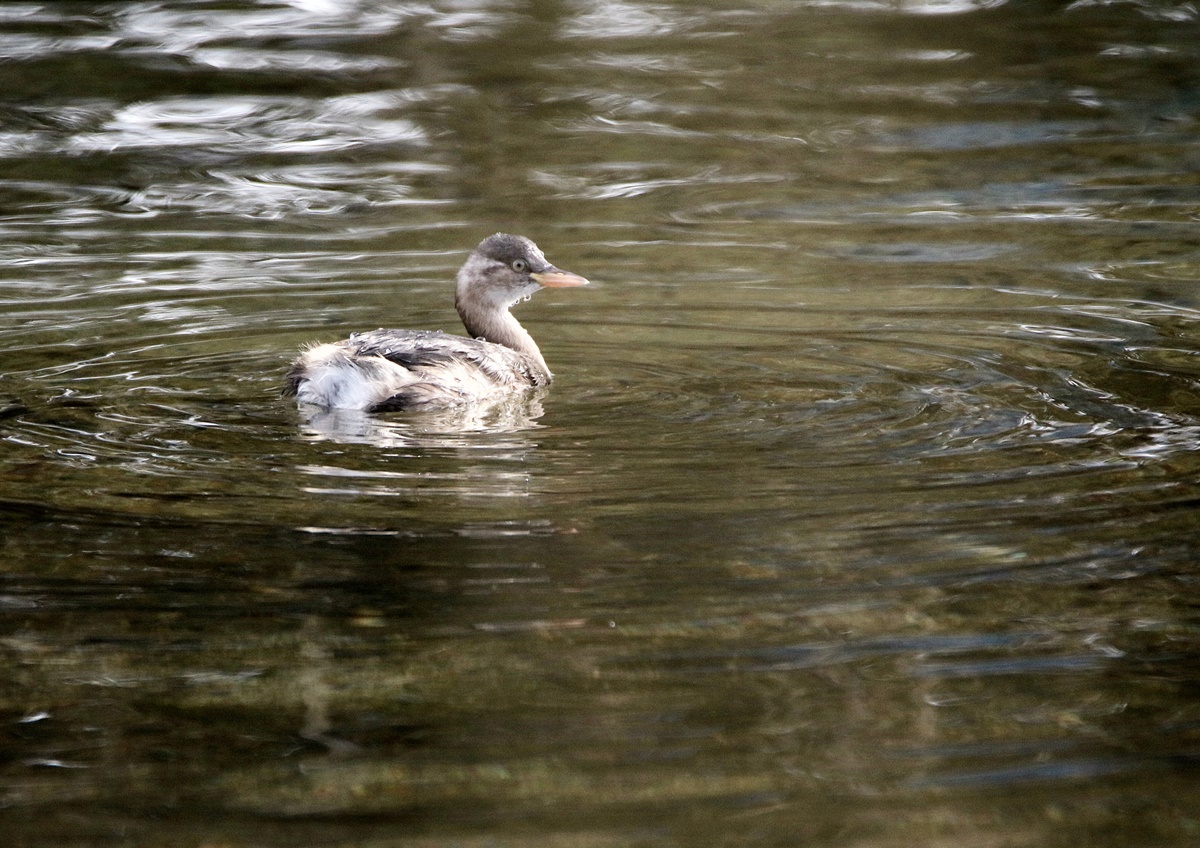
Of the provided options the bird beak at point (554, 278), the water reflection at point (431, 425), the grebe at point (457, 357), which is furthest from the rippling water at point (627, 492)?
the bird beak at point (554, 278)

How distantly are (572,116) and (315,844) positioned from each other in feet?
33.8

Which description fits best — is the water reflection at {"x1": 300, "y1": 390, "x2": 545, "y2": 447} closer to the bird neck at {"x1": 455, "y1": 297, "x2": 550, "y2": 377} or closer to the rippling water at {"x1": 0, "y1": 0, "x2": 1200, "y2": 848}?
the rippling water at {"x1": 0, "y1": 0, "x2": 1200, "y2": 848}

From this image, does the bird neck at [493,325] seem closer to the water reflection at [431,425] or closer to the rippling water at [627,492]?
the rippling water at [627,492]

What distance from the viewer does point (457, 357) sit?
7266 mm

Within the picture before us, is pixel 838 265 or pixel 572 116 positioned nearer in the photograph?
pixel 838 265

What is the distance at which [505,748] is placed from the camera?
13.0ft

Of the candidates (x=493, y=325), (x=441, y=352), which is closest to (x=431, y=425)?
(x=441, y=352)

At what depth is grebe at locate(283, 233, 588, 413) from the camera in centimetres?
690

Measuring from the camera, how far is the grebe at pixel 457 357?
6898 millimetres

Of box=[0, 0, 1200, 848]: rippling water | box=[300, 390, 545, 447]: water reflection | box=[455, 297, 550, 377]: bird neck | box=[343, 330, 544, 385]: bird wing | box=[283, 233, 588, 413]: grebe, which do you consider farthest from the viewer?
box=[455, 297, 550, 377]: bird neck

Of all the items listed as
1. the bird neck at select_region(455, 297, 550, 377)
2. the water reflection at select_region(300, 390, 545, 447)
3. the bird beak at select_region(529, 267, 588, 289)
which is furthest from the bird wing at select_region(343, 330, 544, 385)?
the bird beak at select_region(529, 267, 588, 289)

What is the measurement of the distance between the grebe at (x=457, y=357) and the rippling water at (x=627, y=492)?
15 centimetres

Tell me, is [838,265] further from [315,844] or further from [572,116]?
[315,844]

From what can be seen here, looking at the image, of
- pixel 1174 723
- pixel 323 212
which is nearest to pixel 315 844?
pixel 1174 723
